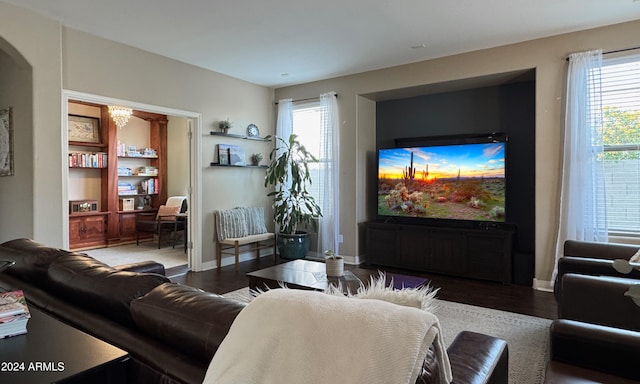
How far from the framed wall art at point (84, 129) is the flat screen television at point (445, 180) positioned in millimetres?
5391

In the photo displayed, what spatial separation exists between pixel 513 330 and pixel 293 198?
3.59 meters

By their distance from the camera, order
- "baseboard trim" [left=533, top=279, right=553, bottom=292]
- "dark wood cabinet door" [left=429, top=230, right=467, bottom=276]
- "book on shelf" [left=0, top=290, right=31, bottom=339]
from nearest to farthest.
→ 1. "book on shelf" [left=0, top=290, right=31, bottom=339]
2. "baseboard trim" [left=533, top=279, right=553, bottom=292]
3. "dark wood cabinet door" [left=429, top=230, right=467, bottom=276]

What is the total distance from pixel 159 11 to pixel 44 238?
2425 mm

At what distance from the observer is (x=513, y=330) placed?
3.03 metres

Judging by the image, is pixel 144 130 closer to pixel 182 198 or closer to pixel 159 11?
pixel 182 198

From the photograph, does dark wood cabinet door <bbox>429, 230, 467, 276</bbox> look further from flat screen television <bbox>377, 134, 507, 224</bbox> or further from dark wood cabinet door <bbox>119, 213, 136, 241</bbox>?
dark wood cabinet door <bbox>119, 213, 136, 241</bbox>

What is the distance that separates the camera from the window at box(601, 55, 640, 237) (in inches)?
146

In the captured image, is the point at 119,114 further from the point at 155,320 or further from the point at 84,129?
the point at 155,320

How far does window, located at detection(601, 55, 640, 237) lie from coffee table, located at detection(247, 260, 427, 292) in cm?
230

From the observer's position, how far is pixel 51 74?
366 cm

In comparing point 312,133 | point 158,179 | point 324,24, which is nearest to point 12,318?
point 324,24

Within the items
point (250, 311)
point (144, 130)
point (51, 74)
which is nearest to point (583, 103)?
point (250, 311)

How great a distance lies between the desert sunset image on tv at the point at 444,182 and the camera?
4543 mm

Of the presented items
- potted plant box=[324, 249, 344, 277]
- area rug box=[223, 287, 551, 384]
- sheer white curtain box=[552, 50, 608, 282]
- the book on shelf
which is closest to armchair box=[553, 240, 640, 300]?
area rug box=[223, 287, 551, 384]
